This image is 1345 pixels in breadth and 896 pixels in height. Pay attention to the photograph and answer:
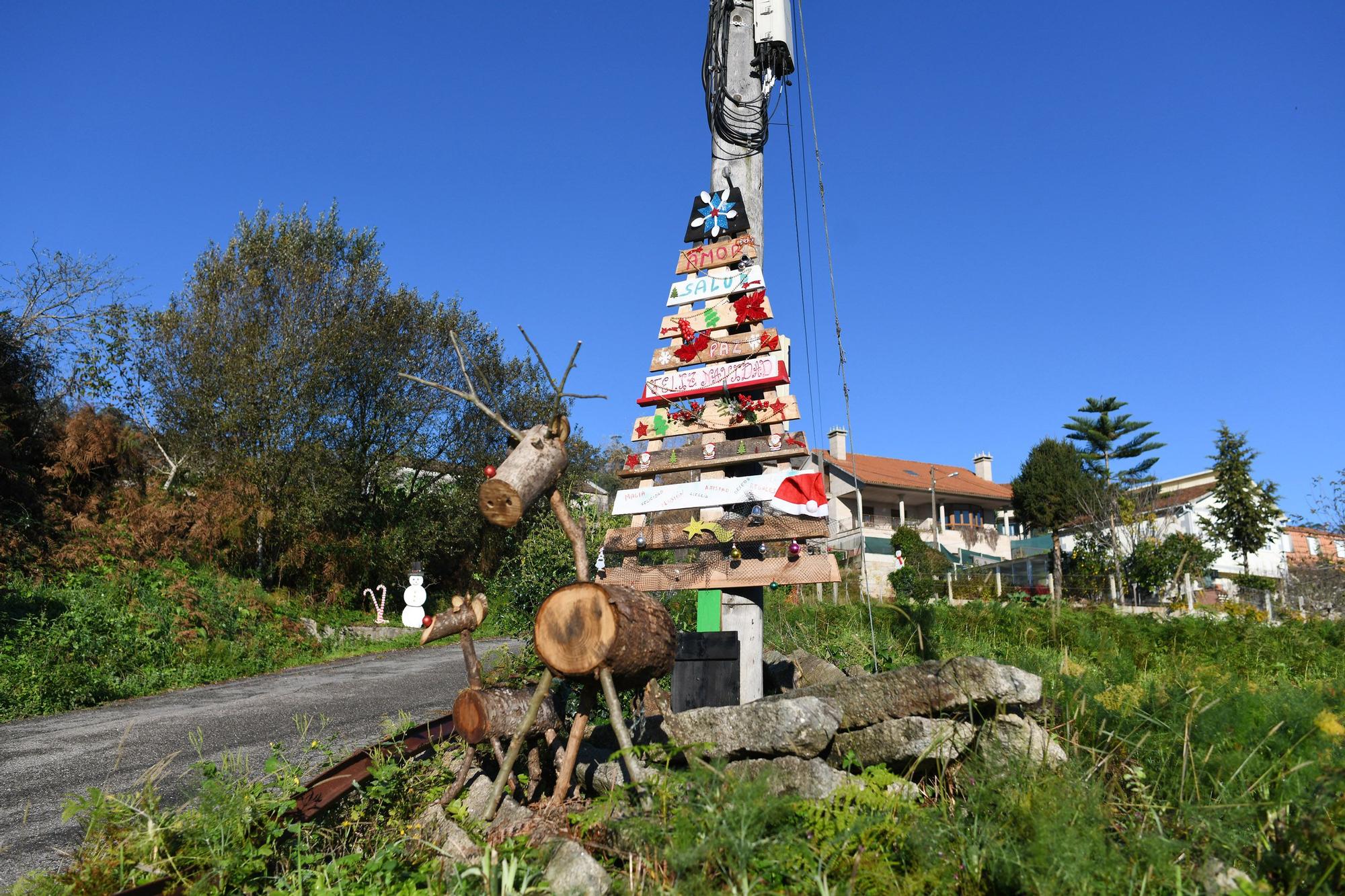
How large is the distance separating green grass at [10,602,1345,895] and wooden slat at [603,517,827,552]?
6.57 feet

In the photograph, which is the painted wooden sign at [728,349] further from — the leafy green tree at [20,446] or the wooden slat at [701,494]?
the leafy green tree at [20,446]

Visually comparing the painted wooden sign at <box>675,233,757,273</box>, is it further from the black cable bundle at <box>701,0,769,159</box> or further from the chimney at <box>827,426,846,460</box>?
the chimney at <box>827,426,846,460</box>

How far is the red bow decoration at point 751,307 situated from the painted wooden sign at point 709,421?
0.73 m

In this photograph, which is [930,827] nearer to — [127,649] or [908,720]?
[908,720]

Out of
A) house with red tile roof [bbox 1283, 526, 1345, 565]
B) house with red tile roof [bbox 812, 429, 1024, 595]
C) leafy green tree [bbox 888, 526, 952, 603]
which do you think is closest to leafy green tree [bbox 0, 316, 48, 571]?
leafy green tree [bbox 888, 526, 952, 603]

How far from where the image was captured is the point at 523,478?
155 inches

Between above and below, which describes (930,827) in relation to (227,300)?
below

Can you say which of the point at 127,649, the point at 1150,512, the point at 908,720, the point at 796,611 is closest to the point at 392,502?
the point at 127,649

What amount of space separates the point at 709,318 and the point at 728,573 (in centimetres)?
213

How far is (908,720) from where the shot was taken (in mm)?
3850

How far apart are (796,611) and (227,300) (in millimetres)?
14826

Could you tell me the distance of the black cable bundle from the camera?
24.0ft

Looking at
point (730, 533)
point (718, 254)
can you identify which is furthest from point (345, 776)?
point (718, 254)

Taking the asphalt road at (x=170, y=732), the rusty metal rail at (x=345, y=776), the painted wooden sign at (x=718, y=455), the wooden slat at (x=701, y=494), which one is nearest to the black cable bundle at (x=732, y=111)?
the painted wooden sign at (x=718, y=455)
